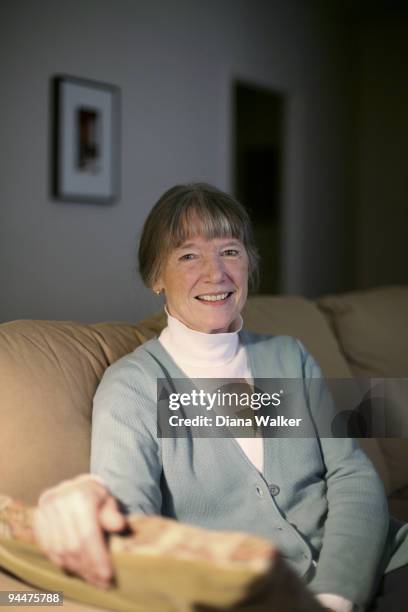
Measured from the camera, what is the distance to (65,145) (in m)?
3.00

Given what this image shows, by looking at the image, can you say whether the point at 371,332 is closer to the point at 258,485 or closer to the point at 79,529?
the point at 258,485

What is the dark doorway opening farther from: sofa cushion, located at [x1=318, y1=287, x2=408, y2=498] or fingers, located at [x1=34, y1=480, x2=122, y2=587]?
fingers, located at [x1=34, y1=480, x2=122, y2=587]

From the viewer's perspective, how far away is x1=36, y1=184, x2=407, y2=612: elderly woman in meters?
1.26

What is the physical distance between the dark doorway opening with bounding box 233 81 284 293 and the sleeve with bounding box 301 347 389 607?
16.2ft

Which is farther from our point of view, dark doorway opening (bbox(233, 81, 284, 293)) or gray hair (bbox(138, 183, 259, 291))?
dark doorway opening (bbox(233, 81, 284, 293))

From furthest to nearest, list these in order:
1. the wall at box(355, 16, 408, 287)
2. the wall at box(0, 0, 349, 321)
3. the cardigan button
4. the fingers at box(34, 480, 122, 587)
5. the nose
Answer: the wall at box(355, 16, 408, 287)
the wall at box(0, 0, 349, 321)
the nose
the cardigan button
the fingers at box(34, 480, 122, 587)

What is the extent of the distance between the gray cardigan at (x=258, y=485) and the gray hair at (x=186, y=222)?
184 mm

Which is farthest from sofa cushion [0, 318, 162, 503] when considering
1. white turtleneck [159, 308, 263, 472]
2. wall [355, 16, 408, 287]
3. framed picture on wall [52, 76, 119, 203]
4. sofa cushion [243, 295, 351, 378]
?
wall [355, 16, 408, 287]

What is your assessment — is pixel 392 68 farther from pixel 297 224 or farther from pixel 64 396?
pixel 64 396

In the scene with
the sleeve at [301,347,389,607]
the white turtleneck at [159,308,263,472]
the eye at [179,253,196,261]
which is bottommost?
the sleeve at [301,347,389,607]

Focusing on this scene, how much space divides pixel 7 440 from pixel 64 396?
0.14 meters

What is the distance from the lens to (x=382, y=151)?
523 centimetres

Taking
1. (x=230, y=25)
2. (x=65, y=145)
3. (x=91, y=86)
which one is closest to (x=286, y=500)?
(x=65, y=145)

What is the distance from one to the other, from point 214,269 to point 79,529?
0.71 meters
